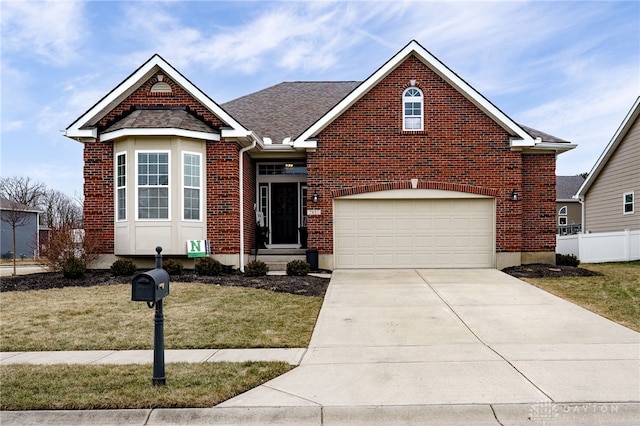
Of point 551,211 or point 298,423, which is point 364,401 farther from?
point 551,211

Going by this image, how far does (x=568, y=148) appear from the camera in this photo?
16.1m

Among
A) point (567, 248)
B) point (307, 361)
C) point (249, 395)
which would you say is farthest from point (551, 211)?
point (249, 395)

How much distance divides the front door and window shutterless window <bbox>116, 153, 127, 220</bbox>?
208 inches

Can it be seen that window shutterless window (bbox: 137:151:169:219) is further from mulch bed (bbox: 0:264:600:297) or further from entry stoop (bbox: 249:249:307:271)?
entry stoop (bbox: 249:249:307:271)

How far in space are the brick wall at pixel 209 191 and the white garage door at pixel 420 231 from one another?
10.6 feet

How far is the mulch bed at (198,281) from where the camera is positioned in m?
12.5

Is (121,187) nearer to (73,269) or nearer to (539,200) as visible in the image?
(73,269)

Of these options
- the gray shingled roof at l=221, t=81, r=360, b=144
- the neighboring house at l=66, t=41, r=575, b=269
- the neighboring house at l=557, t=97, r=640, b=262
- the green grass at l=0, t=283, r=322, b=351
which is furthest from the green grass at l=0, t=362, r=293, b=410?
the neighboring house at l=557, t=97, r=640, b=262

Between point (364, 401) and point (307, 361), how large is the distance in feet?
5.39

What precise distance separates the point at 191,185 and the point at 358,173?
4.97 metres

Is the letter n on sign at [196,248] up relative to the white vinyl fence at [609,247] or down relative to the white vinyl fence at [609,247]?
up

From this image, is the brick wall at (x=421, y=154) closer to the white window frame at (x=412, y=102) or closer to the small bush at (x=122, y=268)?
the white window frame at (x=412, y=102)

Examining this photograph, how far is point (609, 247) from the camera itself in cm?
2045

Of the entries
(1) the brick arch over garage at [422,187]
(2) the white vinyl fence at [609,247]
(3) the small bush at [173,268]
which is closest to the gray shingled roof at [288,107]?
(1) the brick arch over garage at [422,187]
